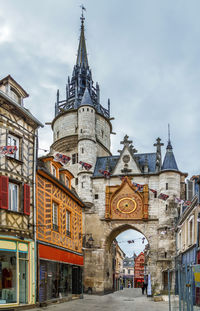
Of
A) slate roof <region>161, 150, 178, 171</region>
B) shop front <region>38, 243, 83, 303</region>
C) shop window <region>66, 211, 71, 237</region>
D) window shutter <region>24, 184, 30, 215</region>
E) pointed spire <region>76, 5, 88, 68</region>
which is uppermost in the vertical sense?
pointed spire <region>76, 5, 88, 68</region>

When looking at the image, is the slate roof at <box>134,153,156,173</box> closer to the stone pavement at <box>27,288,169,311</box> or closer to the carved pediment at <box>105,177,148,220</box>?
the carved pediment at <box>105,177,148,220</box>

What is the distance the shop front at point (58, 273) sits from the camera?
1677 cm

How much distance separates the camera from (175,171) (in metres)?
33.7

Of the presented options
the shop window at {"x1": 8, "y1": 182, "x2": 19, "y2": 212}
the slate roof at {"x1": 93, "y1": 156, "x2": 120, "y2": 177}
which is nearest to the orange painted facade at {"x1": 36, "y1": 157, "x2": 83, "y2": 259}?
the shop window at {"x1": 8, "y1": 182, "x2": 19, "y2": 212}

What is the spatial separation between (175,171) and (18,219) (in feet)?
69.1

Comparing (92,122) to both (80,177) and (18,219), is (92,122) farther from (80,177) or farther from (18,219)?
→ (18,219)

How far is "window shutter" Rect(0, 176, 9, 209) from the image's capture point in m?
13.9

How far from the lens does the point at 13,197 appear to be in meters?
15.1

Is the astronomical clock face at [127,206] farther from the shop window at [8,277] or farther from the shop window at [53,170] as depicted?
the shop window at [8,277]

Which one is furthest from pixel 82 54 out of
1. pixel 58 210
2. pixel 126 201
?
pixel 58 210

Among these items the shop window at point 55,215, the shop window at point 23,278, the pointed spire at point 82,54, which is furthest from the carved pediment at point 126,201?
the shop window at point 23,278

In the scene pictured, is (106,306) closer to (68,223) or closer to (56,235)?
(56,235)

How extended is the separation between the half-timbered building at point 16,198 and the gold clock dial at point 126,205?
18.4m

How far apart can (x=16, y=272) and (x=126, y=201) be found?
67.7 ft
